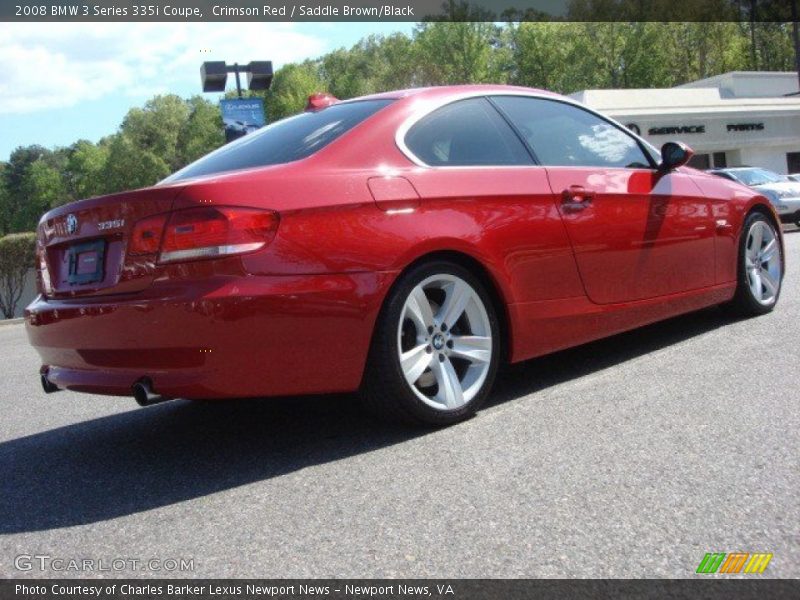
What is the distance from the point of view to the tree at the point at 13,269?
21.4 meters

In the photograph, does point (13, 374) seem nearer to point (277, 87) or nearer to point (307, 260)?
point (307, 260)

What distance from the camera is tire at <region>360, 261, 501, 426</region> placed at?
3.53 meters

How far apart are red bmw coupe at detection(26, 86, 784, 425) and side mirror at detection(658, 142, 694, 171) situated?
0.24 meters

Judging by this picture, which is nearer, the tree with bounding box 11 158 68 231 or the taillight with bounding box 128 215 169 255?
the taillight with bounding box 128 215 169 255

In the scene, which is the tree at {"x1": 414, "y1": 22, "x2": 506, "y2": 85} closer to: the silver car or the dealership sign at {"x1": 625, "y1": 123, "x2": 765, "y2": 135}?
the dealership sign at {"x1": 625, "y1": 123, "x2": 765, "y2": 135}

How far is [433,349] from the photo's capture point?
12.2 ft

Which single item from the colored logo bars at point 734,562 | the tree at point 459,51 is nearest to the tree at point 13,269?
the colored logo bars at point 734,562

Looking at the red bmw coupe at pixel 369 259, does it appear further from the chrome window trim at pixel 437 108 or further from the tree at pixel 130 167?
the tree at pixel 130 167

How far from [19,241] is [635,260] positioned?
785 inches

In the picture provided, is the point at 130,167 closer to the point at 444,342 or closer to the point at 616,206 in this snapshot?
the point at 616,206

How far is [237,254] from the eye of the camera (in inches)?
125

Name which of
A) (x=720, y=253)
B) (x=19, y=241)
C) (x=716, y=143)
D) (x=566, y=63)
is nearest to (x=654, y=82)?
(x=566, y=63)

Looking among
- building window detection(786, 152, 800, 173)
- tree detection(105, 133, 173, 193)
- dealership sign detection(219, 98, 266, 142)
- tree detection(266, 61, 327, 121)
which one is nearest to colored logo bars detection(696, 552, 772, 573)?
dealership sign detection(219, 98, 266, 142)

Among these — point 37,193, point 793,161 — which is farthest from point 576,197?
point 37,193
